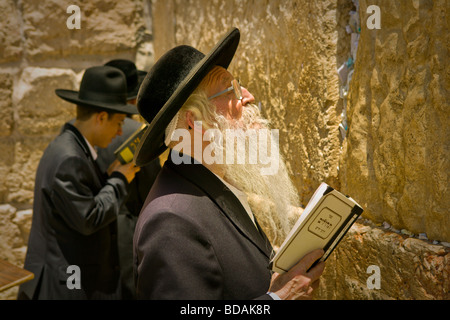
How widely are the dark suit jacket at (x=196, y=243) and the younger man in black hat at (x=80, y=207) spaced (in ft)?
3.74

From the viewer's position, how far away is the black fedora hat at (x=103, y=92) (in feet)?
9.22

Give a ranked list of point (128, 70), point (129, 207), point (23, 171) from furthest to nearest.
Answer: point (23, 171), point (128, 70), point (129, 207)

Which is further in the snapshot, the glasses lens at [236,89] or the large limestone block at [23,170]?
the large limestone block at [23,170]

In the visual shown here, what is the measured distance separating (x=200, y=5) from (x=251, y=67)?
904mm

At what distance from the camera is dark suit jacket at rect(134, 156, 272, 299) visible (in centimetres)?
130

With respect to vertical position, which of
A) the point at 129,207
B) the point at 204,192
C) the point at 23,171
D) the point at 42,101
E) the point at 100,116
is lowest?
the point at 129,207

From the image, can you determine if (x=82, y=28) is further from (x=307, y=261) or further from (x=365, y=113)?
(x=307, y=261)

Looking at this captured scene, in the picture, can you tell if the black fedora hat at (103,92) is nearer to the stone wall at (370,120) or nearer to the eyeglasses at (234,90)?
Result: the stone wall at (370,120)

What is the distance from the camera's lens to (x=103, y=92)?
2865 millimetres

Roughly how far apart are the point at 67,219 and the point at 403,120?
6.11ft

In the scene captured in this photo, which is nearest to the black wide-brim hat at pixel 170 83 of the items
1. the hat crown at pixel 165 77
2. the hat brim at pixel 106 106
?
the hat crown at pixel 165 77

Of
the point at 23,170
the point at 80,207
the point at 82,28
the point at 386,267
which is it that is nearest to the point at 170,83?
the point at 386,267

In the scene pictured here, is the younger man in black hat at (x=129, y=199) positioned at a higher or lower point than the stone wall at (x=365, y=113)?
lower

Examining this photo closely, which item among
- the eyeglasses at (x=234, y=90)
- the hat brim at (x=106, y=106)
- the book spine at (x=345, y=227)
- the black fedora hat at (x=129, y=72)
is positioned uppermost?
the black fedora hat at (x=129, y=72)
